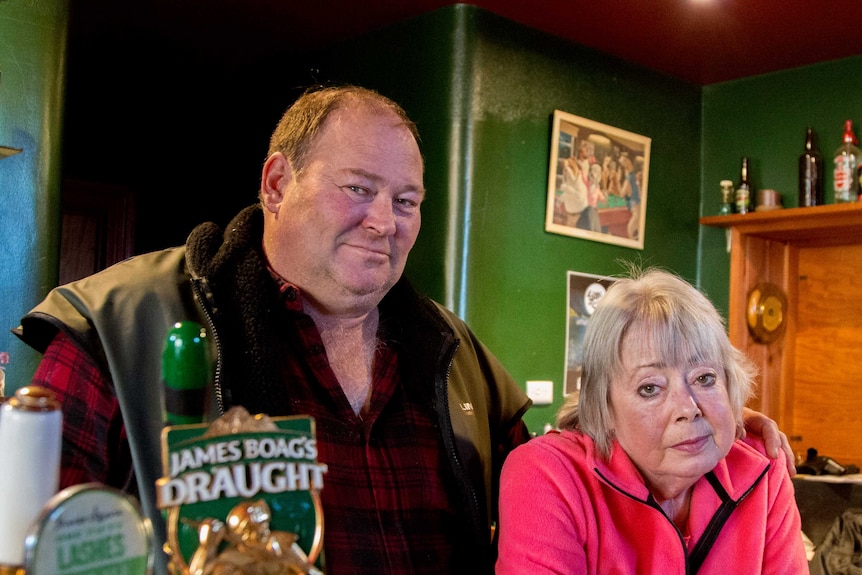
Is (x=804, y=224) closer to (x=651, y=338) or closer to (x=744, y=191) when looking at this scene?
(x=744, y=191)

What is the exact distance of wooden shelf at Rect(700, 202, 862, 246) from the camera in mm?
3430

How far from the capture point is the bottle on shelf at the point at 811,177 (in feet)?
11.7

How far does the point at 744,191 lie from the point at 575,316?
967 millimetres

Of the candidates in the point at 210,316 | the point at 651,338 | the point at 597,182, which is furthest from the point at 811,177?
the point at 210,316

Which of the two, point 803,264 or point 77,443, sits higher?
point 803,264

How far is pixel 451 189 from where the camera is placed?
3174 mm

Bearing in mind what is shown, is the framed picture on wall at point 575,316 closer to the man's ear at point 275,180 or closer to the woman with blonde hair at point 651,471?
the woman with blonde hair at point 651,471

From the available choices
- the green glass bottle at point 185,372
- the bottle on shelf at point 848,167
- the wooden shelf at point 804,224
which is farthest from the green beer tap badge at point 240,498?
the bottle on shelf at point 848,167

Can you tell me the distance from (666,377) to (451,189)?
193 cm

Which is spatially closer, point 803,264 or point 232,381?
point 232,381

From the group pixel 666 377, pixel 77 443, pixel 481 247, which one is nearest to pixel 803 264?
pixel 481 247

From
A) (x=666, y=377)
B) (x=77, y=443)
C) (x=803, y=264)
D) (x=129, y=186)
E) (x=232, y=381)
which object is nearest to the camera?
(x=77, y=443)

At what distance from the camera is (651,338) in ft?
4.41

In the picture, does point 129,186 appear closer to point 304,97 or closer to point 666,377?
point 304,97
